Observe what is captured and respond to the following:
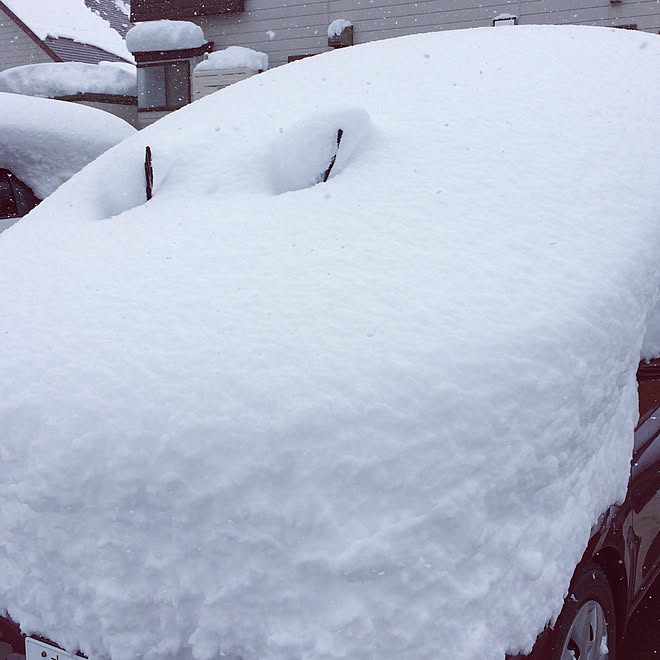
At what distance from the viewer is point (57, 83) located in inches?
484

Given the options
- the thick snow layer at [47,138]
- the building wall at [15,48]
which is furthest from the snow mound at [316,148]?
the building wall at [15,48]

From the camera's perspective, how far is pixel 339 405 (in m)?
1.16

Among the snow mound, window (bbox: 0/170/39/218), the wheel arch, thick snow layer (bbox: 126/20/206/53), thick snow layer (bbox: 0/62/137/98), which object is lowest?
the wheel arch

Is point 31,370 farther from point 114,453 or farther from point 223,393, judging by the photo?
point 223,393

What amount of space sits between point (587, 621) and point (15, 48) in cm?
2021

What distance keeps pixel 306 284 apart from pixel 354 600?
60cm

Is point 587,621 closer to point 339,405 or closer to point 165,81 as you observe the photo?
point 339,405

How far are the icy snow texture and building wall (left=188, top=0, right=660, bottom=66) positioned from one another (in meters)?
0.19

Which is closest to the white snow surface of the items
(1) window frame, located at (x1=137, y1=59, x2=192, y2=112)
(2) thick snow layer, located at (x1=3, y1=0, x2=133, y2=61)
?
(1) window frame, located at (x1=137, y1=59, x2=192, y2=112)

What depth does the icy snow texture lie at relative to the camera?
33.3 ft

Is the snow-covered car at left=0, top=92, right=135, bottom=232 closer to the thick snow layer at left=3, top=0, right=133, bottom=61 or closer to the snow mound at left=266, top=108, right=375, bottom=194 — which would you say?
the snow mound at left=266, top=108, right=375, bottom=194

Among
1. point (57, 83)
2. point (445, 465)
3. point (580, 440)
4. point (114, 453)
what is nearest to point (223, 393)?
point (114, 453)

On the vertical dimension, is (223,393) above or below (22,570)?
above

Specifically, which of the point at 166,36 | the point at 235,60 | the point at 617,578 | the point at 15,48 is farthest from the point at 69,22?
the point at 617,578
